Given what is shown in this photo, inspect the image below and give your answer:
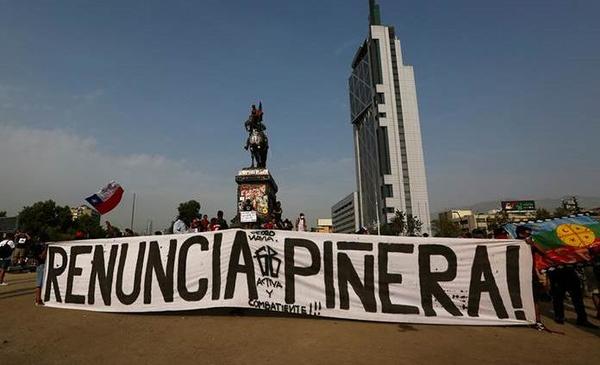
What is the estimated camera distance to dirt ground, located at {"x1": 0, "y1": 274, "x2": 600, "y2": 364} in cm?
465

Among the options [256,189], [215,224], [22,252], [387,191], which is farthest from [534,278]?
[387,191]

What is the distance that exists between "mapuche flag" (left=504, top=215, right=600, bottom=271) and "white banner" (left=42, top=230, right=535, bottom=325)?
2.78ft

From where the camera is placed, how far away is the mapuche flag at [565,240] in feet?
23.2

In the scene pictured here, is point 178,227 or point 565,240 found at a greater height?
point 178,227

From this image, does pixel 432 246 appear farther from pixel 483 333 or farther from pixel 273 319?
pixel 273 319

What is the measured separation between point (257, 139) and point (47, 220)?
59753mm

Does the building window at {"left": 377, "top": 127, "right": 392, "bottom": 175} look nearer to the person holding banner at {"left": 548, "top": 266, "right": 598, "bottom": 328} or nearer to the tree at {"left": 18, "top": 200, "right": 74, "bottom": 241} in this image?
the tree at {"left": 18, "top": 200, "right": 74, "bottom": 241}

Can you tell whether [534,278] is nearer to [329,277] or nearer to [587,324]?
[587,324]

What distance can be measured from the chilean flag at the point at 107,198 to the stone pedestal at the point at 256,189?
217 inches

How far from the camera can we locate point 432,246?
23.2 ft

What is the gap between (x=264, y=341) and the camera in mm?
5387

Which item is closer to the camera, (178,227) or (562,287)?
(562,287)

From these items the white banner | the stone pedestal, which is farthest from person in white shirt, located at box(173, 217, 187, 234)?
the stone pedestal

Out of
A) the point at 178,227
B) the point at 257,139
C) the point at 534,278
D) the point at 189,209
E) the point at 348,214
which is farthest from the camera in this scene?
the point at 348,214
